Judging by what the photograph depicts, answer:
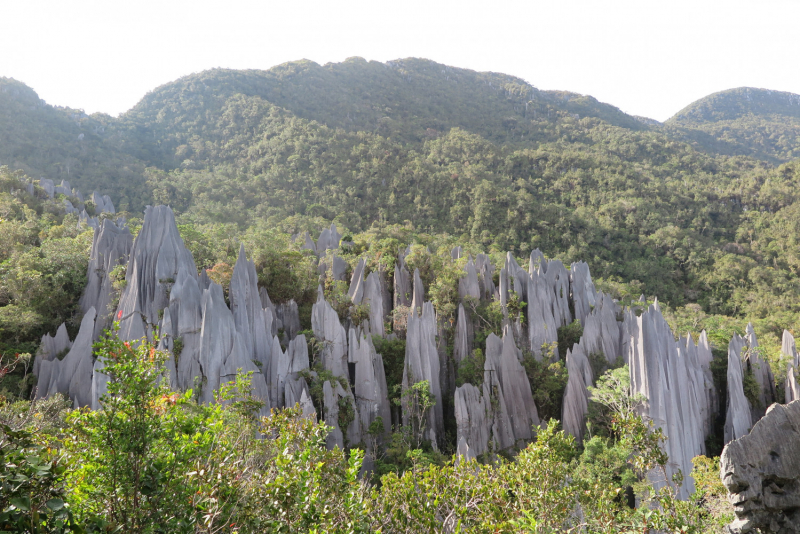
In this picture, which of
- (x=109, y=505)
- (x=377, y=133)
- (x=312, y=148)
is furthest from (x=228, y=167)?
(x=109, y=505)

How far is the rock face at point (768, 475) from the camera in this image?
510 cm

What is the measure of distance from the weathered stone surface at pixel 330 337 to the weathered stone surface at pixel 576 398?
34.2ft

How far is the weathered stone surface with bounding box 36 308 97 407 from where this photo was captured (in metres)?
14.1

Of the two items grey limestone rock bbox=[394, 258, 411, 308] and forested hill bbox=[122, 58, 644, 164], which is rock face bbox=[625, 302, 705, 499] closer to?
grey limestone rock bbox=[394, 258, 411, 308]

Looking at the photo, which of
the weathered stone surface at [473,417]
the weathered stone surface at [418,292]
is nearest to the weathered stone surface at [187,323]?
the weathered stone surface at [473,417]

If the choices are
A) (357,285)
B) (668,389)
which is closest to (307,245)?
(357,285)

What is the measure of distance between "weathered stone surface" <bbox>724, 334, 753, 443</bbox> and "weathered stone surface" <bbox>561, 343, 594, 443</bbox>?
6115 mm

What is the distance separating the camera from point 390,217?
49.8m

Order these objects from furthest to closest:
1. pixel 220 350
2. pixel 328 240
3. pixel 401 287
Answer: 1. pixel 328 240
2. pixel 401 287
3. pixel 220 350

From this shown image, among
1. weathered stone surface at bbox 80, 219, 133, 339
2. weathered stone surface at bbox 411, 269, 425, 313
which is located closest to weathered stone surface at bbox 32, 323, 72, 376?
weathered stone surface at bbox 80, 219, 133, 339

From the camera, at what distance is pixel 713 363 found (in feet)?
67.3

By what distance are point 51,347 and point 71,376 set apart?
2.16 m

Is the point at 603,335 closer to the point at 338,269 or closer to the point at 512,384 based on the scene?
the point at 512,384

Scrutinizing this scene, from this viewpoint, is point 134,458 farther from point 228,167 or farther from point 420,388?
point 228,167
